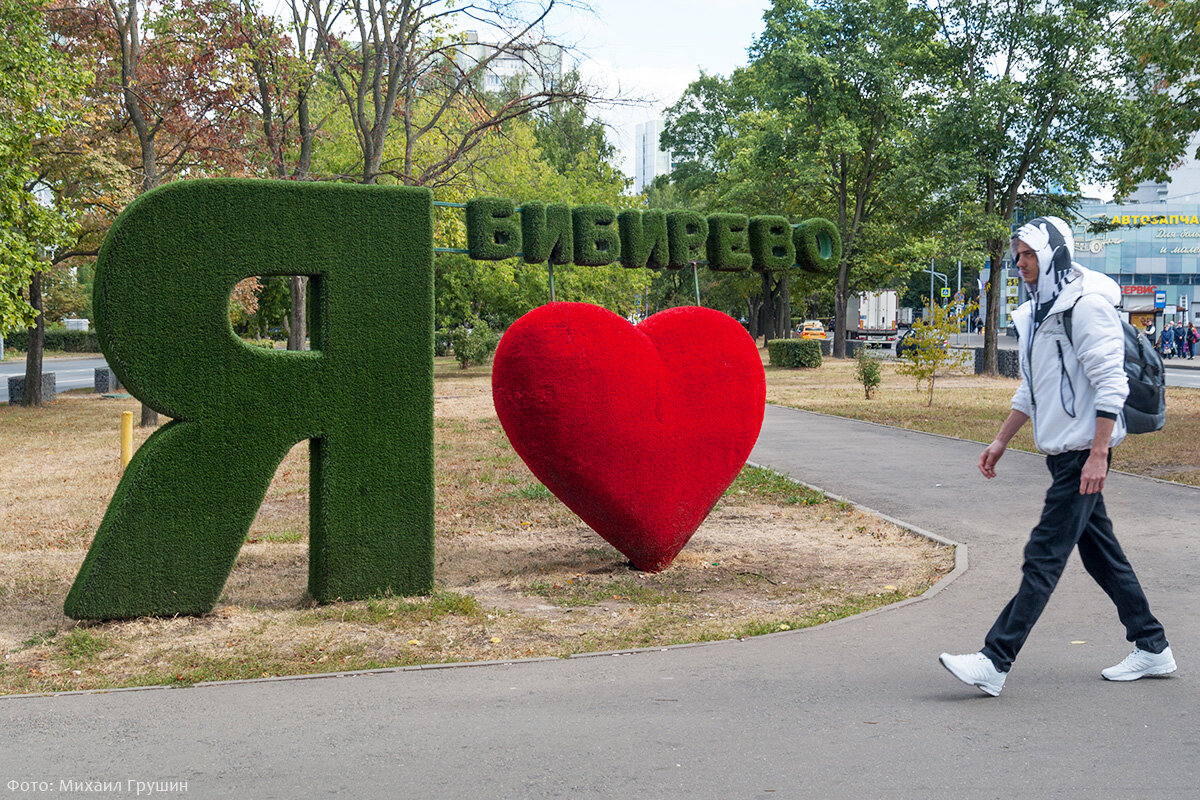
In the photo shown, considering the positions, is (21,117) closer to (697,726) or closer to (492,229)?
(492,229)

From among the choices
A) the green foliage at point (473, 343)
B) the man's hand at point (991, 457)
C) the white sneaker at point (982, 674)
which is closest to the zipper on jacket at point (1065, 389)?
the man's hand at point (991, 457)

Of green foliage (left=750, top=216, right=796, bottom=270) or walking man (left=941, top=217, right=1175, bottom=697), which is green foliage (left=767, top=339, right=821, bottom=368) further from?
walking man (left=941, top=217, right=1175, bottom=697)

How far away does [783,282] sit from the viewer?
4838cm

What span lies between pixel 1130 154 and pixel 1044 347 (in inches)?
700

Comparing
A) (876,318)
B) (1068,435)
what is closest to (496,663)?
(1068,435)

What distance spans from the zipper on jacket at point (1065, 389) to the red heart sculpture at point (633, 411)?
10.8 ft

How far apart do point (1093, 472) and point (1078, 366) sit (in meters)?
0.53

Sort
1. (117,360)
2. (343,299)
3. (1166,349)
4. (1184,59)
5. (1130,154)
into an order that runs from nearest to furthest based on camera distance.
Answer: (117,360), (343,299), (1184,59), (1130,154), (1166,349)

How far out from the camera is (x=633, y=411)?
297 inches

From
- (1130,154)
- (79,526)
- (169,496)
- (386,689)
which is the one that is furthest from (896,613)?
(1130,154)

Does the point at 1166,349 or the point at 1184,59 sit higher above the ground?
the point at 1184,59

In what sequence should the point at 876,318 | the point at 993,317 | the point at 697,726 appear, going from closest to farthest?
the point at 697,726
the point at 993,317
the point at 876,318

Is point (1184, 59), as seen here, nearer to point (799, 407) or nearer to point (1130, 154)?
point (1130, 154)

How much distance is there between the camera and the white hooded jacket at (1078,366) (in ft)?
15.3
